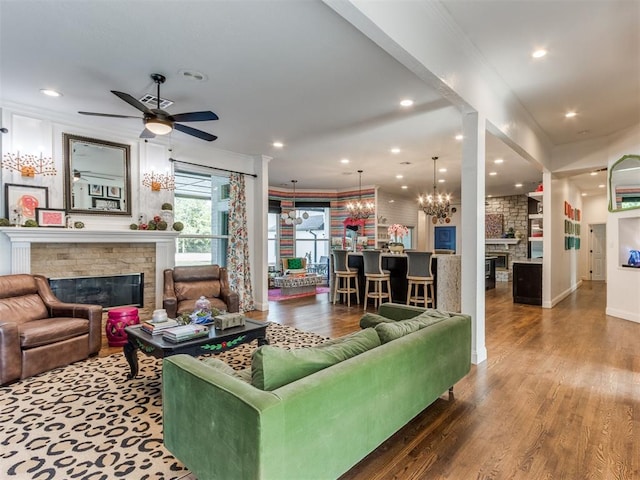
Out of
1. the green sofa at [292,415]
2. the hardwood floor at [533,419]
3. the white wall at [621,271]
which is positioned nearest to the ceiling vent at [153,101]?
the green sofa at [292,415]

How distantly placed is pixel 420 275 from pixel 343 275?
5.28ft

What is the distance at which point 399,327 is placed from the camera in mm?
2377

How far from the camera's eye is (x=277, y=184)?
999cm

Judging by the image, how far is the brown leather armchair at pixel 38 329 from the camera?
325cm

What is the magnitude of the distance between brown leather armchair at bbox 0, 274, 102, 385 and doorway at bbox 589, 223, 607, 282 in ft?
44.6

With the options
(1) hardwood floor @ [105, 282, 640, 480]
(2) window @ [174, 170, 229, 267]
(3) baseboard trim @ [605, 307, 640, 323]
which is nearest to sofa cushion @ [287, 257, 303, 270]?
(2) window @ [174, 170, 229, 267]

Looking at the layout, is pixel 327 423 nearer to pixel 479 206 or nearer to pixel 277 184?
pixel 479 206

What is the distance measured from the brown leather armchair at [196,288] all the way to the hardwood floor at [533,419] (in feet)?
11.3

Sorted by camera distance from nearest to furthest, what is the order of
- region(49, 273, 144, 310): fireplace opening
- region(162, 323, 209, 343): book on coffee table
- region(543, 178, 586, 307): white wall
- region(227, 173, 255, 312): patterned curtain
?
1. region(162, 323, 209, 343): book on coffee table
2. region(49, 273, 144, 310): fireplace opening
3. region(227, 173, 255, 312): patterned curtain
4. region(543, 178, 586, 307): white wall

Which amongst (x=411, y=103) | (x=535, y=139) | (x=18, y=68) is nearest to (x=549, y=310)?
(x=535, y=139)

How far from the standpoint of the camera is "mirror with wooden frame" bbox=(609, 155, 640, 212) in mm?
→ 5559

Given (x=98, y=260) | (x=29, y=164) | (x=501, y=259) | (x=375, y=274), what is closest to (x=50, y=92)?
(x=29, y=164)

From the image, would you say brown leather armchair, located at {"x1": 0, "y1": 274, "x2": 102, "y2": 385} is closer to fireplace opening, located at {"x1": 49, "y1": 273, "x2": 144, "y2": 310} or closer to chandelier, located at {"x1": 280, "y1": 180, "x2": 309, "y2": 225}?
fireplace opening, located at {"x1": 49, "y1": 273, "x2": 144, "y2": 310}

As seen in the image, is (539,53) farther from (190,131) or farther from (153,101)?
(153,101)
